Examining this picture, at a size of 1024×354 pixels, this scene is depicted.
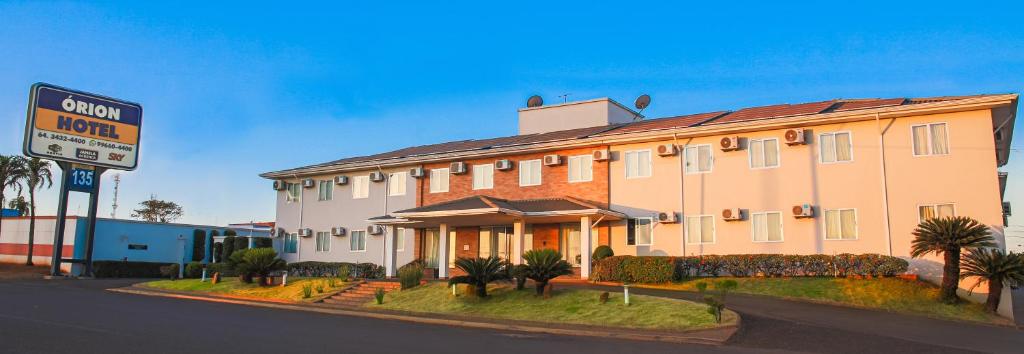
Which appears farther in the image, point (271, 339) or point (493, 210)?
point (493, 210)

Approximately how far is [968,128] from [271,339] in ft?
66.5

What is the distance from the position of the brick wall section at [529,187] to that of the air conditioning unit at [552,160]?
28cm

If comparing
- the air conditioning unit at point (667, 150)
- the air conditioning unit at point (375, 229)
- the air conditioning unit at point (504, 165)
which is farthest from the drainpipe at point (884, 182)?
the air conditioning unit at point (375, 229)

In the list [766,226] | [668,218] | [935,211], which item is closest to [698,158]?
[668,218]

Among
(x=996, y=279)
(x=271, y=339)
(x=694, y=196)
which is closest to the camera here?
(x=271, y=339)

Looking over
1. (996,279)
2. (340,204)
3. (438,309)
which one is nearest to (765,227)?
(996,279)

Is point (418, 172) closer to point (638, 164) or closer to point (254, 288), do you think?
point (254, 288)

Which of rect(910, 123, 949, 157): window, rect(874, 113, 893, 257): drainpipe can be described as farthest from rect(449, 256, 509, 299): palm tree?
rect(910, 123, 949, 157): window

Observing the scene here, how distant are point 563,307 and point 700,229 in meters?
9.19

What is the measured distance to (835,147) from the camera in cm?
2436

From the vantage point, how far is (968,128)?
Answer: 2217cm

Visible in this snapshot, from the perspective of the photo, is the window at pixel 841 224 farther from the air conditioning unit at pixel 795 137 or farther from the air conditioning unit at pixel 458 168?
the air conditioning unit at pixel 458 168

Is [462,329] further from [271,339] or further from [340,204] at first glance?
[340,204]

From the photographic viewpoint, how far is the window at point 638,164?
2777 cm
